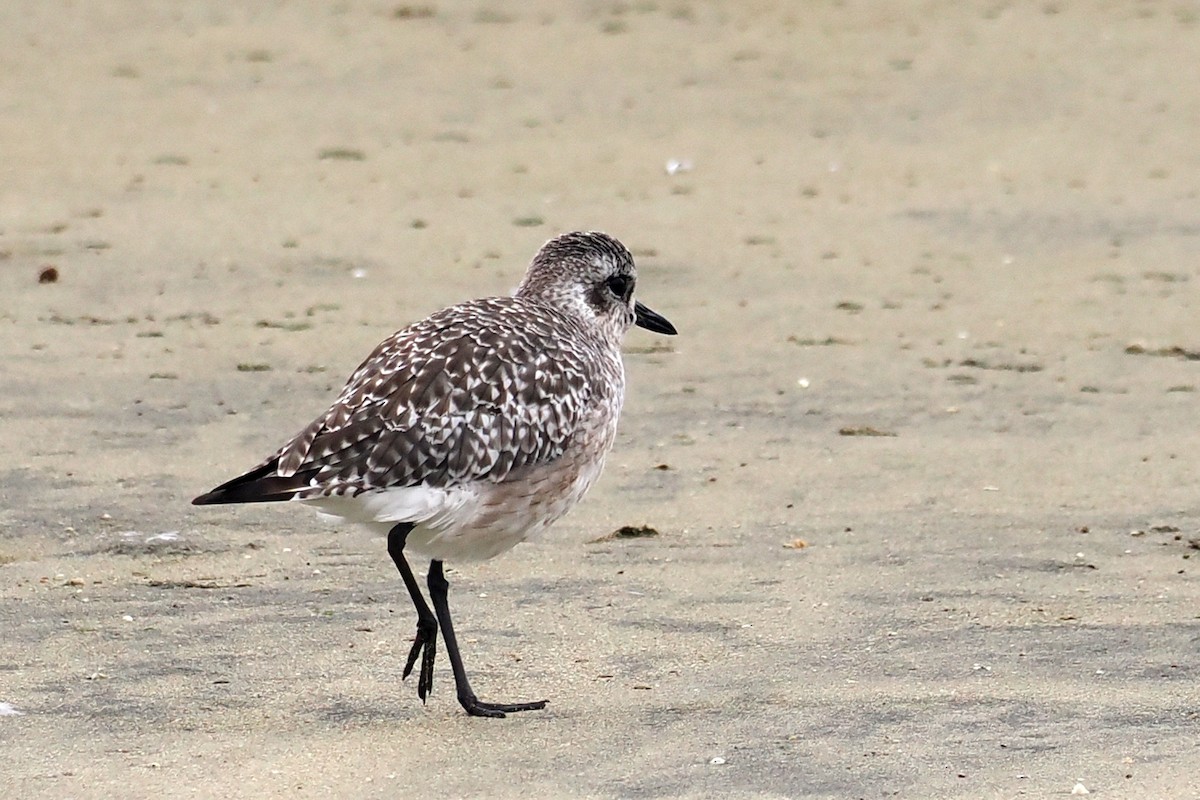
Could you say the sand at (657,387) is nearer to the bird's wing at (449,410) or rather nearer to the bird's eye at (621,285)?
the bird's wing at (449,410)

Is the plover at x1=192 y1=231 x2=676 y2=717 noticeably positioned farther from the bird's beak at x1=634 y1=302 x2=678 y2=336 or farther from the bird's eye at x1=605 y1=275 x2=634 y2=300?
the bird's beak at x1=634 y1=302 x2=678 y2=336

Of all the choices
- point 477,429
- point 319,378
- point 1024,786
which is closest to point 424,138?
point 319,378

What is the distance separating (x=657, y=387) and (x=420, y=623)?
386cm

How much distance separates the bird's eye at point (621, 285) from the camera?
6.77 meters

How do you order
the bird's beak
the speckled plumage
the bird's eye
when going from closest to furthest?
1. the speckled plumage
2. the bird's eye
3. the bird's beak

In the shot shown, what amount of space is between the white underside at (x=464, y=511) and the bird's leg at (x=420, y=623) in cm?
4

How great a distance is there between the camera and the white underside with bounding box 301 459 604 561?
18.6 feet

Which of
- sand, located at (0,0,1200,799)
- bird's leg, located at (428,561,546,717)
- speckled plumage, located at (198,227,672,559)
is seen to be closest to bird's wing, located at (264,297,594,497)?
speckled plumage, located at (198,227,672,559)

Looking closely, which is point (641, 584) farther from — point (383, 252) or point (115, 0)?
point (115, 0)

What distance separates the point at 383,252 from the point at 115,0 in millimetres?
5838

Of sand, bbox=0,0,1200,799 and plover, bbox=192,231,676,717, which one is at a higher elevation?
plover, bbox=192,231,676,717

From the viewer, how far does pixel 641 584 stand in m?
6.96

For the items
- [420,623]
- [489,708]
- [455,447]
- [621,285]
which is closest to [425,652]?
[420,623]

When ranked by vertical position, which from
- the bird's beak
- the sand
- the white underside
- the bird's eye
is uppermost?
the bird's eye
